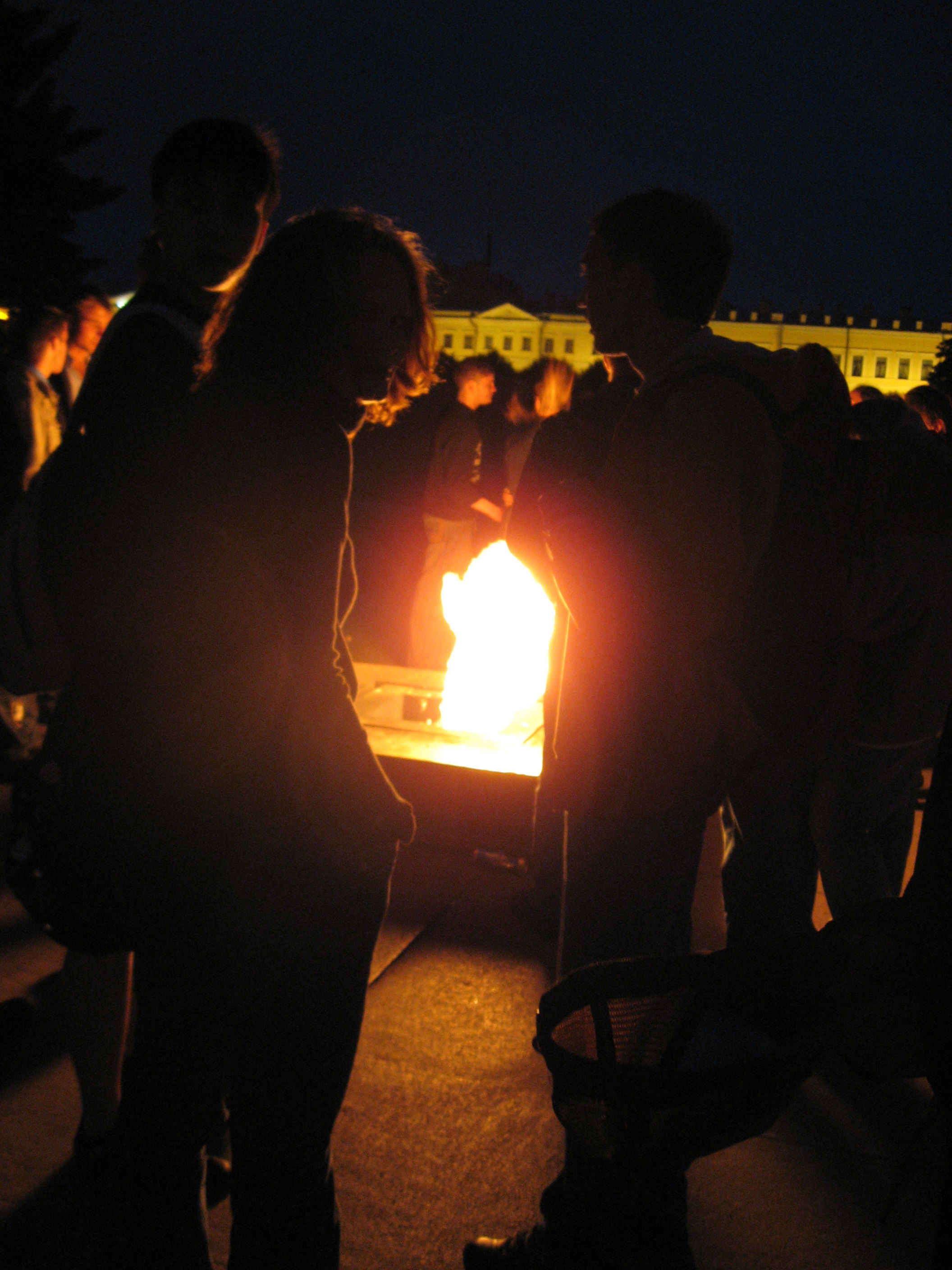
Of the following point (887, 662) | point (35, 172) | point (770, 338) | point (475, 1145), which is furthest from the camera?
point (770, 338)

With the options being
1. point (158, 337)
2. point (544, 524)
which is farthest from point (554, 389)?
point (158, 337)

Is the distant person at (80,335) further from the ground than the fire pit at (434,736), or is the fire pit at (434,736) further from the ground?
the distant person at (80,335)

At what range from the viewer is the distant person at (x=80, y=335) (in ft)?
17.3

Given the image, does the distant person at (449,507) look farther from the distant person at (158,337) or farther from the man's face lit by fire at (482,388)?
the distant person at (158,337)

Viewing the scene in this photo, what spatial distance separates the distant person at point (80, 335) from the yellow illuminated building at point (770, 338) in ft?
234

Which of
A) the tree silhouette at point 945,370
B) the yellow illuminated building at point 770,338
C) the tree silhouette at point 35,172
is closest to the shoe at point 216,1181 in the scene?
the tree silhouette at point 35,172

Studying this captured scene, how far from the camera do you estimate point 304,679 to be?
1.52m

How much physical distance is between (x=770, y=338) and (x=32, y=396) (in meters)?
76.5

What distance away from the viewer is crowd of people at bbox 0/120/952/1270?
1422 millimetres

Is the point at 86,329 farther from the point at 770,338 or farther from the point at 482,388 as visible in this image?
the point at 770,338

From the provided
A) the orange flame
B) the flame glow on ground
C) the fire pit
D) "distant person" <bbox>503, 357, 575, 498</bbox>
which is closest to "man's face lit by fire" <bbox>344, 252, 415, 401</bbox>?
the fire pit

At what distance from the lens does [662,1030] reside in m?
0.99

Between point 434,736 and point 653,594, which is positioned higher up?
point 653,594

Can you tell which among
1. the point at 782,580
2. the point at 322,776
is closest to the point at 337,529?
the point at 322,776
